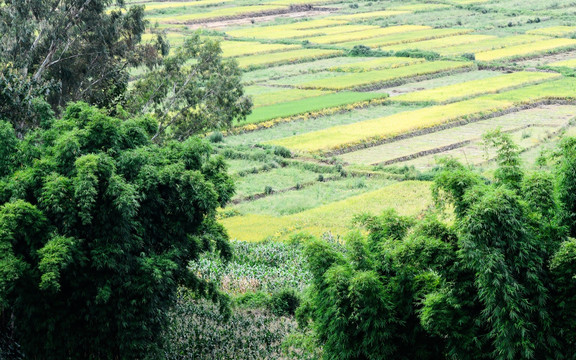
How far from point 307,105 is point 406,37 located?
3482 centimetres

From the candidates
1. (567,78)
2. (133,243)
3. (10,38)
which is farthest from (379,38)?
(133,243)

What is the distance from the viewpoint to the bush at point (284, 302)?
70.1 feet

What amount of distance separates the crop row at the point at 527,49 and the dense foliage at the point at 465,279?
60.5m

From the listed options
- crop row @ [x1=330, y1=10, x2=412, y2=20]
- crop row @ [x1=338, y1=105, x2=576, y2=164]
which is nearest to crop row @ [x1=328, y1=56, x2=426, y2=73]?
crop row @ [x1=338, y1=105, x2=576, y2=164]

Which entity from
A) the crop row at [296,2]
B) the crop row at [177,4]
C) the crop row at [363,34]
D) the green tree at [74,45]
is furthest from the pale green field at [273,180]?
the crop row at [296,2]

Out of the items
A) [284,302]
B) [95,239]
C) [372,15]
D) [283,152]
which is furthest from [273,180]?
[372,15]

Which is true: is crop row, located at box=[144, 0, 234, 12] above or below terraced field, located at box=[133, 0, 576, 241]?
above

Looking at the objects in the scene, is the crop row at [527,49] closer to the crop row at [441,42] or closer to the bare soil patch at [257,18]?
the crop row at [441,42]

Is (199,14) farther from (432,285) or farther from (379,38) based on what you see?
(432,285)

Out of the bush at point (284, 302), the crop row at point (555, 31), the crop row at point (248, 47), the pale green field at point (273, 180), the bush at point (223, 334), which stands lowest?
the pale green field at point (273, 180)

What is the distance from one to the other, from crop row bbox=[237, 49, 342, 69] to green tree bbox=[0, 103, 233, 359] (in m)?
54.2

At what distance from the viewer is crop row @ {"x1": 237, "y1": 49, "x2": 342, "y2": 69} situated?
72.2 metres

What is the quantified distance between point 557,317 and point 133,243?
8384 millimetres

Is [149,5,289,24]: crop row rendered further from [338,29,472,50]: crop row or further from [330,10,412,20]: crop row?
[338,29,472,50]: crop row
